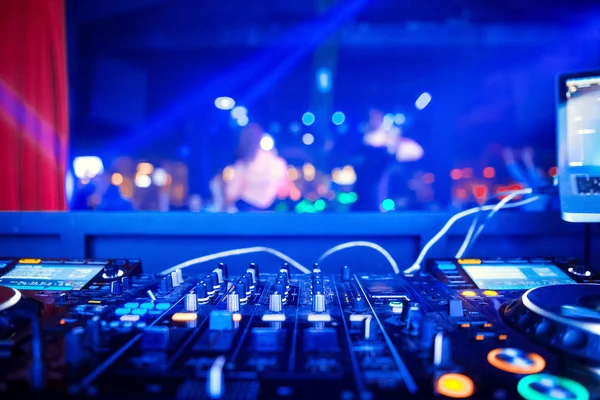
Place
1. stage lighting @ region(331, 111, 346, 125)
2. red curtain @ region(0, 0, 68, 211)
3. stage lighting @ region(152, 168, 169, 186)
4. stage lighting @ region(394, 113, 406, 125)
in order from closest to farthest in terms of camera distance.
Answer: red curtain @ region(0, 0, 68, 211) < stage lighting @ region(394, 113, 406, 125) < stage lighting @ region(331, 111, 346, 125) < stage lighting @ region(152, 168, 169, 186)

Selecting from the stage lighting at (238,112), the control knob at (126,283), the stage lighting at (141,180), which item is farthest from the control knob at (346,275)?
the stage lighting at (238,112)

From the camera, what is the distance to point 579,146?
86cm

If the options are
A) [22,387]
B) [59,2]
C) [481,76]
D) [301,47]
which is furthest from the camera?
[481,76]

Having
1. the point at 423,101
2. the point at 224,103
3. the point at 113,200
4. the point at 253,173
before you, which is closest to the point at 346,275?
the point at 113,200

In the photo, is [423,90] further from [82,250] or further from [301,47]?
[82,250]

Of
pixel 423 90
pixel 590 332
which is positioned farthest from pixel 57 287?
pixel 423 90

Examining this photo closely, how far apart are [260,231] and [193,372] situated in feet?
2.05

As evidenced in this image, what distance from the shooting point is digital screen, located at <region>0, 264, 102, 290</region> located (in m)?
0.79

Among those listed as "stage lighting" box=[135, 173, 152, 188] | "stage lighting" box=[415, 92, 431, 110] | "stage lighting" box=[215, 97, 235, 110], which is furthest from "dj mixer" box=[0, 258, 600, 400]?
"stage lighting" box=[215, 97, 235, 110]

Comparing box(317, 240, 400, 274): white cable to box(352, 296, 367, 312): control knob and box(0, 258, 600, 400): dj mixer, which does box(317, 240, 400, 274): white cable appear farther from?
box(352, 296, 367, 312): control knob

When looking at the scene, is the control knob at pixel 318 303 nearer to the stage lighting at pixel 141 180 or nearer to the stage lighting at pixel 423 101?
the stage lighting at pixel 423 101

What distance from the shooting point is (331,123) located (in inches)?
333

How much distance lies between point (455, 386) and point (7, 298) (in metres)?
0.61

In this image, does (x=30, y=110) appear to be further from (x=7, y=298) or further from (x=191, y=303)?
(x=191, y=303)
